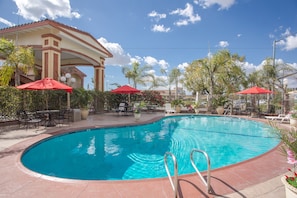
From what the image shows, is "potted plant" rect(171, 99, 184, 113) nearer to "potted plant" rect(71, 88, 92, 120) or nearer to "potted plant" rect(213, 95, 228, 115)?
"potted plant" rect(213, 95, 228, 115)

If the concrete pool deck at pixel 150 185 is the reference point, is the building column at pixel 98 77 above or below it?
above

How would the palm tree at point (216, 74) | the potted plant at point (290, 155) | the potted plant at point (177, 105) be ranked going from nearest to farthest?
1. the potted plant at point (290, 155)
2. the potted plant at point (177, 105)
3. the palm tree at point (216, 74)

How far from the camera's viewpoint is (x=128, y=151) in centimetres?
638

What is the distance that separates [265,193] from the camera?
2.94 metres

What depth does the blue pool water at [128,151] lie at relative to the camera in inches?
185

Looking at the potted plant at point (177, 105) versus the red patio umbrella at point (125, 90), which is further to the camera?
the potted plant at point (177, 105)

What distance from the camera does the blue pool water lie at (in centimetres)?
471

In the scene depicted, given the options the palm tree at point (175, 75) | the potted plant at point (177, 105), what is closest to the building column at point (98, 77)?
the potted plant at point (177, 105)

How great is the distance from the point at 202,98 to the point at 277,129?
19.0 m

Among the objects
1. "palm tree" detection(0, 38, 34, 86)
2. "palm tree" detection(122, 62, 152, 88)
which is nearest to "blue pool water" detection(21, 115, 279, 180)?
"palm tree" detection(0, 38, 34, 86)

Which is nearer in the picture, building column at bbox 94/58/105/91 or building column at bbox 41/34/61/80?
building column at bbox 41/34/61/80

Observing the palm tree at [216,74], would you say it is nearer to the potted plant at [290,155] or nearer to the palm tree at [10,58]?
the palm tree at [10,58]

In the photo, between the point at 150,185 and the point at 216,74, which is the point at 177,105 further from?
the point at 150,185

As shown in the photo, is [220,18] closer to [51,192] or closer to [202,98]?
[202,98]
